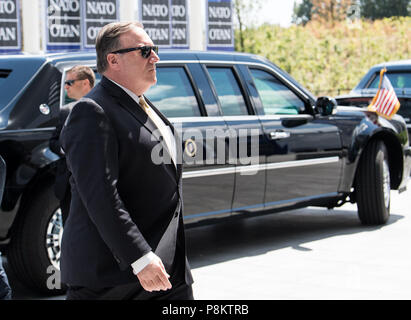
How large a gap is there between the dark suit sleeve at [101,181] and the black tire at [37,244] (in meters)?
2.88

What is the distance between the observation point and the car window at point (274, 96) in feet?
24.7

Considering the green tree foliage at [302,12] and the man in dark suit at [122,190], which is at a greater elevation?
the green tree foliage at [302,12]

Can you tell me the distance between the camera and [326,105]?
7805 mm

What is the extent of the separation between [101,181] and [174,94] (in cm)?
399

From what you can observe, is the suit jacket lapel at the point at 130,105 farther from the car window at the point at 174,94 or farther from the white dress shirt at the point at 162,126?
the car window at the point at 174,94

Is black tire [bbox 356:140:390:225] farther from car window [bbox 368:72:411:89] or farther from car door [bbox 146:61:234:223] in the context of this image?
car window [bbox 368:72:411:89]

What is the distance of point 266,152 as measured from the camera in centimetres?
718

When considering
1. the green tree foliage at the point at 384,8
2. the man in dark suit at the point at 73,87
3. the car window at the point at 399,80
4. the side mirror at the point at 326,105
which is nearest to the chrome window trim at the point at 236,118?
the side mirror at the point at 326,105

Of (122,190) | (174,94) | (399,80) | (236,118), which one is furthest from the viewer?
(399,80)

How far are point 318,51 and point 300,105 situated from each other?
28.6 m

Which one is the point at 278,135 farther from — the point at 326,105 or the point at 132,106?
the point at 132,106

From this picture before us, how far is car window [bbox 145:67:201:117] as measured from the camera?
661cm

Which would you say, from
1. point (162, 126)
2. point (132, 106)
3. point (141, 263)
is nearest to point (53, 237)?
point (162, 126)

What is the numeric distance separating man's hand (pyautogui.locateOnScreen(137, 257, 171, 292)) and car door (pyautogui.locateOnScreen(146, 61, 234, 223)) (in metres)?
3.54
